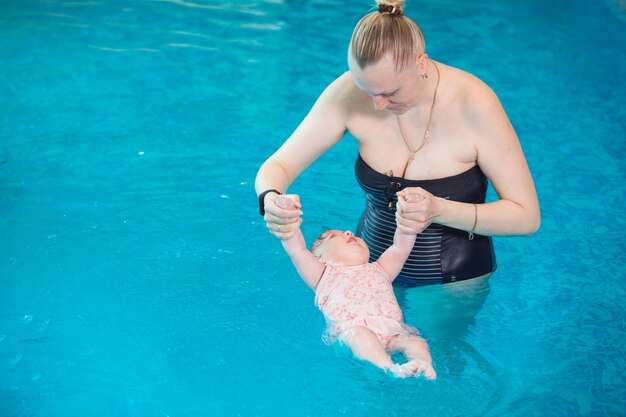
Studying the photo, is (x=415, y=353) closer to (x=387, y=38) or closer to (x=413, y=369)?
(x=413, y=369)

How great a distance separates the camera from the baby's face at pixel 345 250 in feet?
10.7

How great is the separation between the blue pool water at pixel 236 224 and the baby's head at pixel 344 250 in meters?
0.34

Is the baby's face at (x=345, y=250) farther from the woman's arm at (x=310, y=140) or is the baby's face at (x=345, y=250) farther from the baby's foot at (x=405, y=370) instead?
the baby's foot at (x=405, y=370)

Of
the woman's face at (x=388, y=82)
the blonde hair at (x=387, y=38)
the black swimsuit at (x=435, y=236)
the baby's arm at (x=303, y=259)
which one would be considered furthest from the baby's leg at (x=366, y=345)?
the blonde hair at (x=387, y=38)

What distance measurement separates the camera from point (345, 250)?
10.7ft

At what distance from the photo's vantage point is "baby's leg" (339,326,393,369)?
2879 mm

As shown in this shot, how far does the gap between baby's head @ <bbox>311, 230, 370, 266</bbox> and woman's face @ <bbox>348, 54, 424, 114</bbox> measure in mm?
636

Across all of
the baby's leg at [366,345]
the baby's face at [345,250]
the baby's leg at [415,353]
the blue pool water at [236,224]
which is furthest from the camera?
the blue pool water at [236,224]

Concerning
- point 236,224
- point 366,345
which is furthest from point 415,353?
point 236,224

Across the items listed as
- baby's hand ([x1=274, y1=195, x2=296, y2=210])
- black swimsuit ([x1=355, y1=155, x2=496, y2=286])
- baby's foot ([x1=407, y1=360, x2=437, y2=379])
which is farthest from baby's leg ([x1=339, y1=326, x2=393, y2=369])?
baby's hand ([x1=274, y1=195, x2=296, y2=210])

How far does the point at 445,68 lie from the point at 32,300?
2.20 meters

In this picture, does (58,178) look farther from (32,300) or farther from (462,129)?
(462,129)

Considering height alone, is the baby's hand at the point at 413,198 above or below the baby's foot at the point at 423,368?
above

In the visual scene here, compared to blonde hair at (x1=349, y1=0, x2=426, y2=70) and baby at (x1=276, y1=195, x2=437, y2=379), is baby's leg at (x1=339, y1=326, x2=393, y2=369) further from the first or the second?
blonde hair at (x1=349, y1=0, x2=426, y2=70)
